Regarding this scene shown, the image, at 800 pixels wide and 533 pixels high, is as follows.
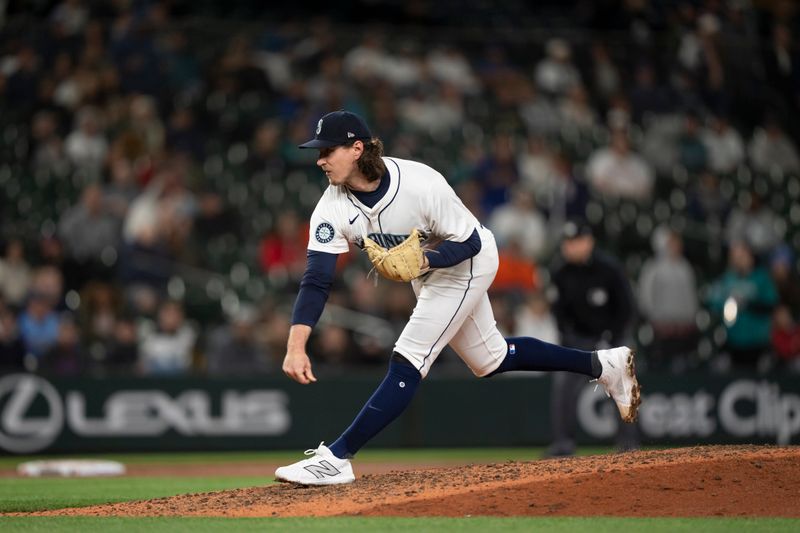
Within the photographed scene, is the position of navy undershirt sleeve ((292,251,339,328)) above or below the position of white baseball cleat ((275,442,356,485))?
above

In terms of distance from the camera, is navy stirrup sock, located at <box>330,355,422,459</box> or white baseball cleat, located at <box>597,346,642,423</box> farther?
white baseball cleat, located at <box>597,346,642,423</box>

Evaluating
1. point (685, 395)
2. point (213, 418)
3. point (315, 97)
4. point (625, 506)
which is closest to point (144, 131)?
point (315, 97)

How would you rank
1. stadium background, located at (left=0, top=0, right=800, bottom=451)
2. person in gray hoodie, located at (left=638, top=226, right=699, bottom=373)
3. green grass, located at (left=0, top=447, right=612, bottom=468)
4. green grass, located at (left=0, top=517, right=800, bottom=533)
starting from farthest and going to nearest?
person in gray hoodie, located at (left=638, top=226, right=699, bottom=373)
stadium background, located at (left=0, top=0, right=800, bottom=451)
green grass, located at (left=0, top=447, right=612, bottom=468)
green grass, located at (left=0, top=517, right=800, bottom=533)

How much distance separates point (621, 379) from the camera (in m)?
7.44

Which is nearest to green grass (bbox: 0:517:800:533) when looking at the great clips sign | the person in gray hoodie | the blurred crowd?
the blurred crowd

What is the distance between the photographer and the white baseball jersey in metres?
6.54

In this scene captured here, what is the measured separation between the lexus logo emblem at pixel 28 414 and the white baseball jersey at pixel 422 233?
21.7ft

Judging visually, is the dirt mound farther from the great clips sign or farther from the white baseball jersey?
the great clips sign

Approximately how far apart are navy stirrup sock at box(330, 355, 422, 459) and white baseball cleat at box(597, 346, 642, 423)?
138 cm

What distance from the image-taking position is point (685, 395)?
1325cm

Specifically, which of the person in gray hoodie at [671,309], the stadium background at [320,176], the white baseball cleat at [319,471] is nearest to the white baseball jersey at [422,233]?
the white baseball cleat at [319,471]

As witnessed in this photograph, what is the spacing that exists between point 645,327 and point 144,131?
6277 millimetres

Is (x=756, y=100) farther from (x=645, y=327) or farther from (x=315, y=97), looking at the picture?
(x=315, y=97)

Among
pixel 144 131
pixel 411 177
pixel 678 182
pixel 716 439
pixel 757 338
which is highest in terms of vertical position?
pixel 144 131
